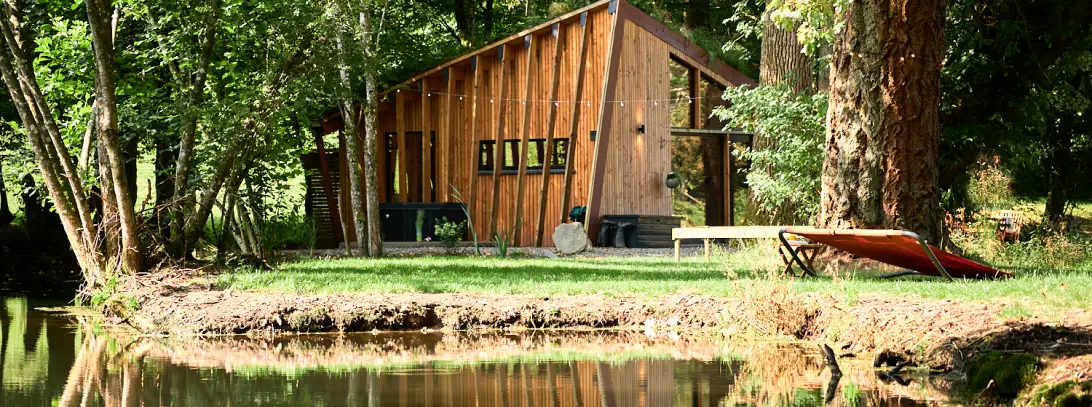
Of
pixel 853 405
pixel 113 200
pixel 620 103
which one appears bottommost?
pixel 853 405

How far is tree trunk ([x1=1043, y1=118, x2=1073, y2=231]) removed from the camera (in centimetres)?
2072

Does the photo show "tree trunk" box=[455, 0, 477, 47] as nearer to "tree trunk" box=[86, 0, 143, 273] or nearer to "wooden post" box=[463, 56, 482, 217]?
"wooden post" box=[463, 56, 482, 217]

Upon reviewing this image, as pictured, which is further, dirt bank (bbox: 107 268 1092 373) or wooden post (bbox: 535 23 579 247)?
wooden post (bbox: 535 23 579 247)

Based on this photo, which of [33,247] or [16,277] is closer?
[16,277]

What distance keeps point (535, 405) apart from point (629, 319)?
12.4ft

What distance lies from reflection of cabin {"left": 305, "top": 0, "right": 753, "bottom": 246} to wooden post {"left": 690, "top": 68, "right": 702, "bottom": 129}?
0.04 meters

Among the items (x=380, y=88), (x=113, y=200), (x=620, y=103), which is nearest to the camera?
(x=113, y=200)

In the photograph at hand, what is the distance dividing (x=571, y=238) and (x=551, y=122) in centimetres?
280

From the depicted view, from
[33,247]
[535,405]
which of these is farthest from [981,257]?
[33,247]

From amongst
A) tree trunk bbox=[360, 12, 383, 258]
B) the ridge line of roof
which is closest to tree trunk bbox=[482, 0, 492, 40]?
the ridge line of roof

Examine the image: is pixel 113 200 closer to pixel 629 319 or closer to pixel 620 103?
pixel 629 319

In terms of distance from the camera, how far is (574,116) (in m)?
23.2

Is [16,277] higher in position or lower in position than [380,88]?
lower

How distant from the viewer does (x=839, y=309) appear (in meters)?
9.01
